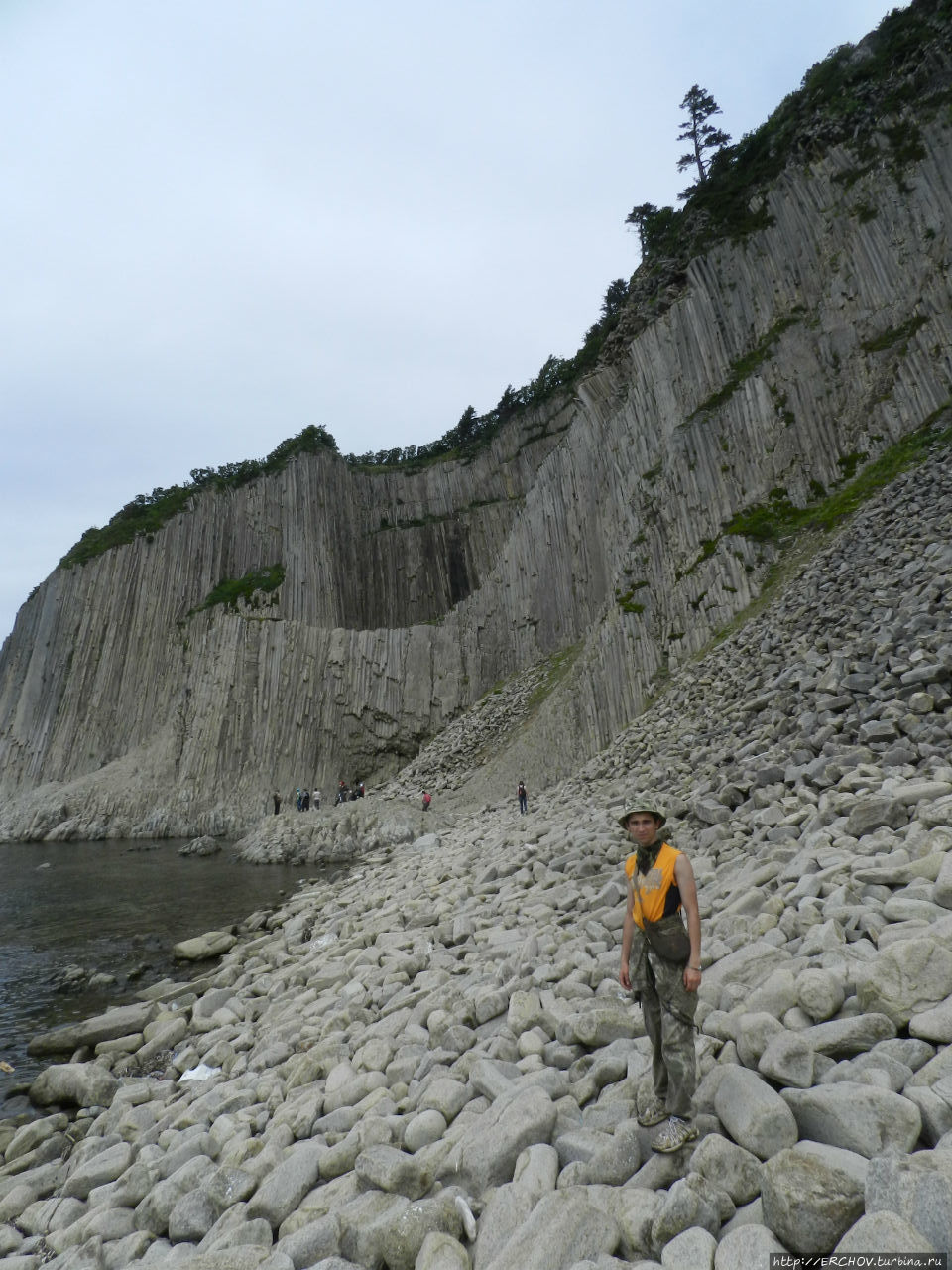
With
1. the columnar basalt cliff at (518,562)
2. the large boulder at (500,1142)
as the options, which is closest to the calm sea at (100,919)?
the large boulder at (500,1142)

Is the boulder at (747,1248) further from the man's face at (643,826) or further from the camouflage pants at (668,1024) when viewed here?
the man's face at (643,826)

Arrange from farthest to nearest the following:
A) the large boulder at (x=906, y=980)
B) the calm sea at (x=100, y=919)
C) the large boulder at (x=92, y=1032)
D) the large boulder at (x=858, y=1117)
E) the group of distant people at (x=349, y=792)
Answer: the group of distant people at (x=349, y=792) < the calm sea at (x=100, y=919) < the large boulder at (x=92, y=1032) < the large boulder at (x=906, y=980) < the large boulder at (x=858, y=1117)

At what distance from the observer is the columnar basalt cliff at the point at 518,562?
23766 mm

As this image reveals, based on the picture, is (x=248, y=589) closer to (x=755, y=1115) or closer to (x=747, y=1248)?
(x=755, y=1115)

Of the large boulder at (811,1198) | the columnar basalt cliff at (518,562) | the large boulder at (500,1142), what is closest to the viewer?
the large boulder at (811,1198)

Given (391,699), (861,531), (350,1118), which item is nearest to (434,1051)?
(350,1118)

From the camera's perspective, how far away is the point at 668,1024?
144 inches

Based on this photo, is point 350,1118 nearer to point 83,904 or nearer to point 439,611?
point 83,904

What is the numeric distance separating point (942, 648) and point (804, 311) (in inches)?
891

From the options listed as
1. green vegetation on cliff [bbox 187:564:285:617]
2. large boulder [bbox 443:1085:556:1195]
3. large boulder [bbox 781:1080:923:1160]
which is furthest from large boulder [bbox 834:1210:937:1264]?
green vegetation on cliff [bbox 187:564:285:617]

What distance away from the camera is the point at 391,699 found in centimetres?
4228

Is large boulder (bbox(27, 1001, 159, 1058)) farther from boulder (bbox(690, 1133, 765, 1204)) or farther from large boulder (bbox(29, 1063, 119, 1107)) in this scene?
boulder (bbox(690, 1133, 765, 1204))

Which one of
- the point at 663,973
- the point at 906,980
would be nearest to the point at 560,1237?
the point at 663,973

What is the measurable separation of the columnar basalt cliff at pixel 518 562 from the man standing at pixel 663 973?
1843 centimetres
